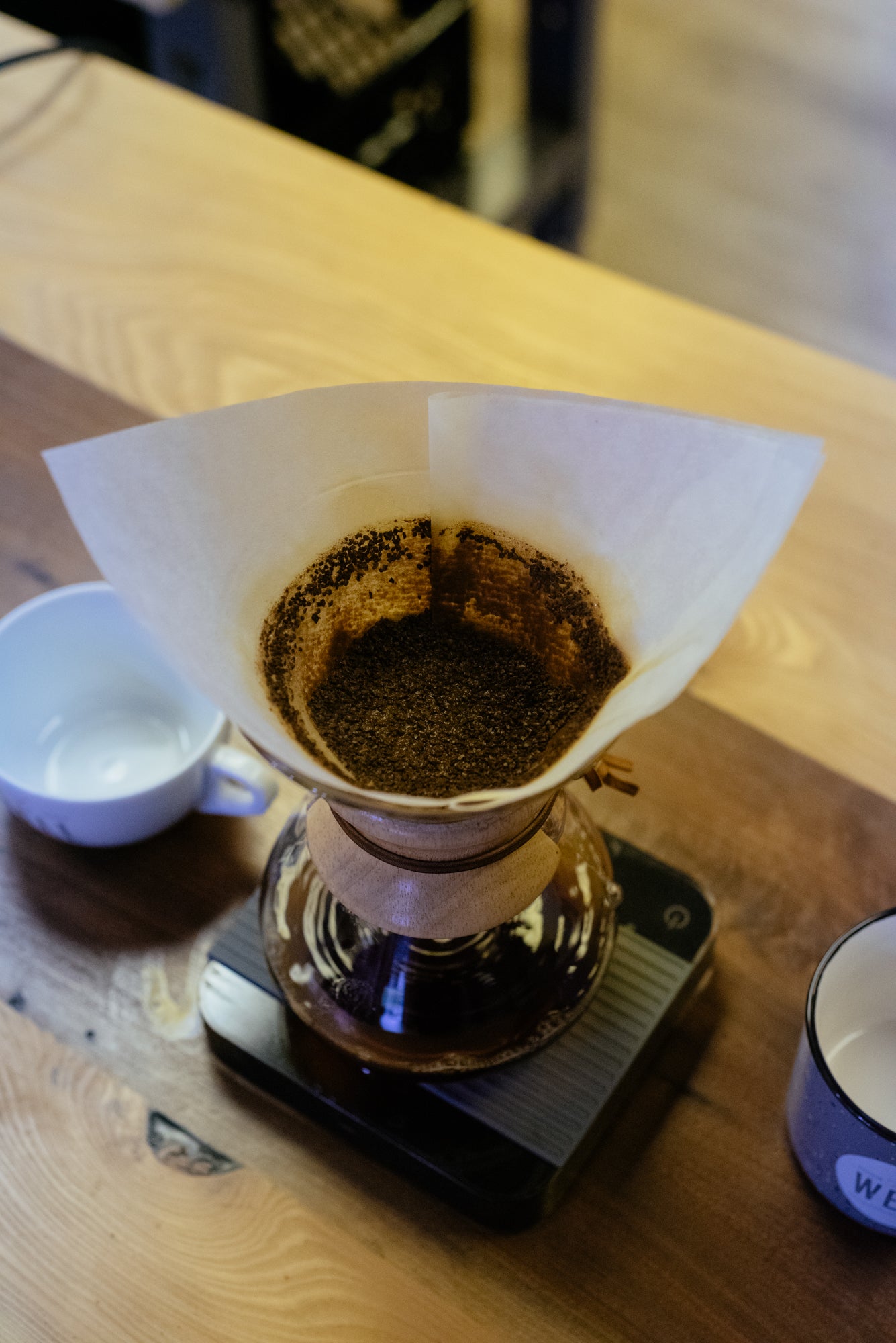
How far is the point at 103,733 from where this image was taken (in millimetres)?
689

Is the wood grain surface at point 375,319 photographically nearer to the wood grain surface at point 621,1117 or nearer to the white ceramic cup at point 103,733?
the wood grain surface at point 621,1117

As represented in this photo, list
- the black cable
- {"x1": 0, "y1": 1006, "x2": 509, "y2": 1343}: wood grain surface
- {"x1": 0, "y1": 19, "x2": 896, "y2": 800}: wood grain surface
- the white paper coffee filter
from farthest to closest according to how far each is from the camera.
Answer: the black cable → {"x1": 0, "y1": 19, "x2": 896, "y2": 800}: wood grain surface → {"x1": 0, "y1": 1006, "x2": 509, "y2": 1343}: wood grain surface → the white paper coffee filter

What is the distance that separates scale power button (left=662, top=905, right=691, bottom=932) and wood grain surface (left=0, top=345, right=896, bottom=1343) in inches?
1.8

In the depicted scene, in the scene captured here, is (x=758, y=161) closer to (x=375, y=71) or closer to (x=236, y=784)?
(x=375, y=71)

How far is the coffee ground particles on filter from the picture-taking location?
445 mm

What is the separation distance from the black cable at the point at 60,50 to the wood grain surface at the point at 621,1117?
71cm

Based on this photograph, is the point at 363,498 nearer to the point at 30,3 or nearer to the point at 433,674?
the point at 433,674

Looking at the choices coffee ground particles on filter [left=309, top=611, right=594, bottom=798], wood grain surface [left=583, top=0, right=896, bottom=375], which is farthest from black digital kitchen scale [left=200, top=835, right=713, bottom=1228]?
wood grain surface [left=583, top=0, right=896, bottom=375]

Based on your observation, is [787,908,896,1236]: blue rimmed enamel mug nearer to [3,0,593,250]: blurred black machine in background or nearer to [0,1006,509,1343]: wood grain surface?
[0,1006,509,1343]: wood grain surface

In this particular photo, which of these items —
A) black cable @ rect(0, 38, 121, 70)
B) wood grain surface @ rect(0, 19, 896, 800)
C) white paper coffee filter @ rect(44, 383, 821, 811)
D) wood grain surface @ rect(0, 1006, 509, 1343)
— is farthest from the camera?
black cable @ rect(0, 38, 121, 70)

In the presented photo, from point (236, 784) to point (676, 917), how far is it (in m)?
0.23

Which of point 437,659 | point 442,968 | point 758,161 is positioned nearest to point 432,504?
point 437,659

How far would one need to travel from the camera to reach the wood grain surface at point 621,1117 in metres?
0.52

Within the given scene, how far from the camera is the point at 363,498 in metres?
0.48
